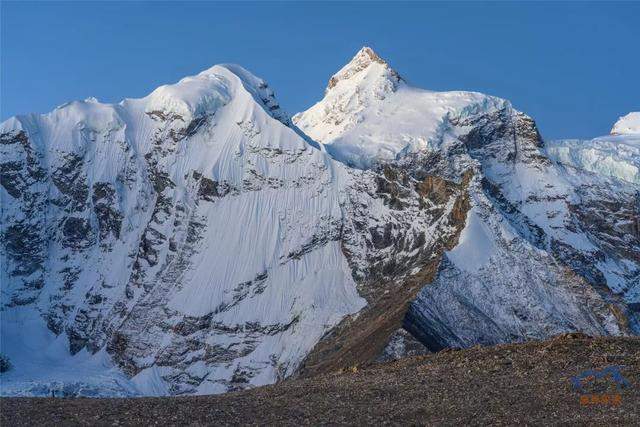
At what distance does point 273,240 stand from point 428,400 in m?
117

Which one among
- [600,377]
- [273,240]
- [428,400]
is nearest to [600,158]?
[273,240]

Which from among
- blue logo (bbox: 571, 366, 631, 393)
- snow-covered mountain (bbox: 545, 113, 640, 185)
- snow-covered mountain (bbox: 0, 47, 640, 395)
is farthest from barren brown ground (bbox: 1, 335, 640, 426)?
snow-covered mountain (bbox: 545, 113, 640, 185)

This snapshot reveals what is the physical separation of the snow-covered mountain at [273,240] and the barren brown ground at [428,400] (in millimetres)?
50546

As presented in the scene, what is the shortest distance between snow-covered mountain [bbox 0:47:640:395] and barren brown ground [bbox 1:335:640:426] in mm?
50546

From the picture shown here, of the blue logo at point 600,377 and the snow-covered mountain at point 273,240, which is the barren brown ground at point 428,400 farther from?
the snow-covered mountain at point 273,240

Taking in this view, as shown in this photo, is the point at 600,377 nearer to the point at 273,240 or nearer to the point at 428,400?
the point at 428,400

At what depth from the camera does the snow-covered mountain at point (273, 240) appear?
120 meters

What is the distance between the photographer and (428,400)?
121 ft

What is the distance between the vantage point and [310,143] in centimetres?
17838

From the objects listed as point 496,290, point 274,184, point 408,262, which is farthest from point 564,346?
point 274,184

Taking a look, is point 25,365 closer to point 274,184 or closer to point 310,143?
point 274,184

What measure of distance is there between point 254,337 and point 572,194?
70768mm

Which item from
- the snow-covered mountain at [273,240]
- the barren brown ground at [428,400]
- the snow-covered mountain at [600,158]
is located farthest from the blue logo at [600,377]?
the snow-covered mountain at [600,158]

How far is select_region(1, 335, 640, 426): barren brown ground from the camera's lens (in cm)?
3478
